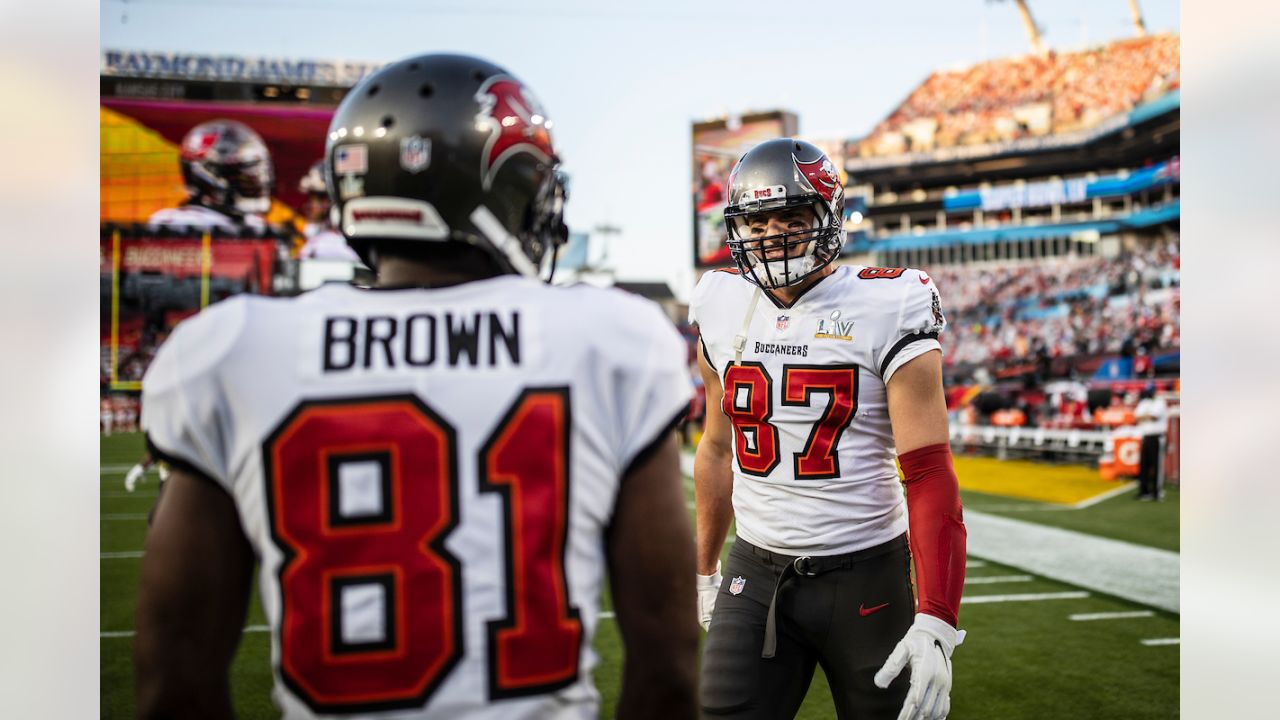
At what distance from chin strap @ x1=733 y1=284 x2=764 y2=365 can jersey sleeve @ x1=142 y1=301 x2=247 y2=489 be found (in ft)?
5.83

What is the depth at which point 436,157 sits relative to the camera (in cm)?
144

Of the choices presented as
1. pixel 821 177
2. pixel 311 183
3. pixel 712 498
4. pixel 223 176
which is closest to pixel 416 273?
pixel 821 177

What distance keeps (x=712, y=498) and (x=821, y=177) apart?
102 cm

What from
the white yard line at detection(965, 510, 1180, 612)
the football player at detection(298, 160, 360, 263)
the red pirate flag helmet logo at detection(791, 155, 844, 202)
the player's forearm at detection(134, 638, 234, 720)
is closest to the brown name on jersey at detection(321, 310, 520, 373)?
the player's forearm at detection(134, 638, 234, 720)

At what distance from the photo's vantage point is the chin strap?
2910 millimetres

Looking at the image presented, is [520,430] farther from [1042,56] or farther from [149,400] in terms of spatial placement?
[1042,56]

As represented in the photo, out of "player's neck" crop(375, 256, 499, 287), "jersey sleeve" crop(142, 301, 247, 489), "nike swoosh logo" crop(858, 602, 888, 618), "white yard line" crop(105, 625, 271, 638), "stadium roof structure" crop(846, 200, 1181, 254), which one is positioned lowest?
"white yard line" crop(105, 625, 271, 638)

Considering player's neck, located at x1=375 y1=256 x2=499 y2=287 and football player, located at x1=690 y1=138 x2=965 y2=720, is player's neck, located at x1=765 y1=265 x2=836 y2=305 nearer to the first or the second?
football player, located at x1=690 y1=138 x2=965 y2=720

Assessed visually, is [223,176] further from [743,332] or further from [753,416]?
[753,416]


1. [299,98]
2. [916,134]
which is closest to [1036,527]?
[299,98]

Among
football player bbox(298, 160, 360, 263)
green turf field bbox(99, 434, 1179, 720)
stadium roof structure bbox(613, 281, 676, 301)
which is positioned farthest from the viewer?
stadium roof structure bbox(613, 281, 676, 301)

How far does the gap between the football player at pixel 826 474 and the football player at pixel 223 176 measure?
26794 millimetres

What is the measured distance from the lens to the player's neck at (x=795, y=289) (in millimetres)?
2889

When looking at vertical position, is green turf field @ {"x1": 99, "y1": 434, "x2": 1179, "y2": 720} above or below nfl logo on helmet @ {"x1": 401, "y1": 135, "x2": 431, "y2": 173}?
below
